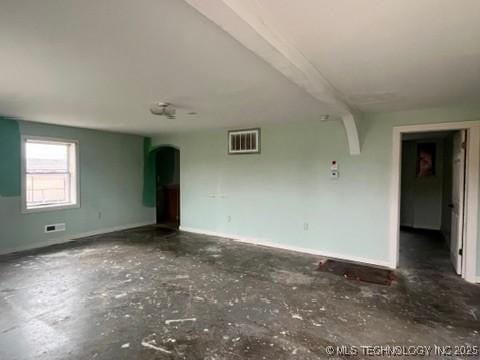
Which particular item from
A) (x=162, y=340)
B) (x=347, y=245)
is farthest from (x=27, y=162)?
(x=347, y=245)

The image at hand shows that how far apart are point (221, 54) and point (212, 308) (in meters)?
2.35

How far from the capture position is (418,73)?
237 cm

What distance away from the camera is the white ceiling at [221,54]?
1.49m

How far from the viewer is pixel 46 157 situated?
17.0 feet

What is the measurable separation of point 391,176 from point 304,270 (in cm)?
186

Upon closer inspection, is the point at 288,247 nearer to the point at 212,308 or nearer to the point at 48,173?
the point at 212,308

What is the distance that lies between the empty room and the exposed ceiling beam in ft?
0.05

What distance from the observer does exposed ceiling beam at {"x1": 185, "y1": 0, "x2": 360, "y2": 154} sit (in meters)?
1.30

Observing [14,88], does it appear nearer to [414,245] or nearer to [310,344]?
[310,344]

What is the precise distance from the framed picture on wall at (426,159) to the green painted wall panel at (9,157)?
844 centimetres

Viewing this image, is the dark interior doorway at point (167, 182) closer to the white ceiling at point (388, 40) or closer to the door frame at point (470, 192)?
the white ceiling at point (388, 40)

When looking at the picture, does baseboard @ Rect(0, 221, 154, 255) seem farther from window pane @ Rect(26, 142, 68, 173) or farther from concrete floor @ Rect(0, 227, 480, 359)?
window pane @ Rect(26, 142, 68, 173)

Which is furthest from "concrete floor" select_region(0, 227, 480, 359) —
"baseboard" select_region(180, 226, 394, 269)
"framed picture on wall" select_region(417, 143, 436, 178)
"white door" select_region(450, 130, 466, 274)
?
"framed picture on wall" select_region(417, 143, 436, 178)

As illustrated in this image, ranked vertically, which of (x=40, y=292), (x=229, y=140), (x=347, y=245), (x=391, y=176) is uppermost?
(x=229, y=140)
